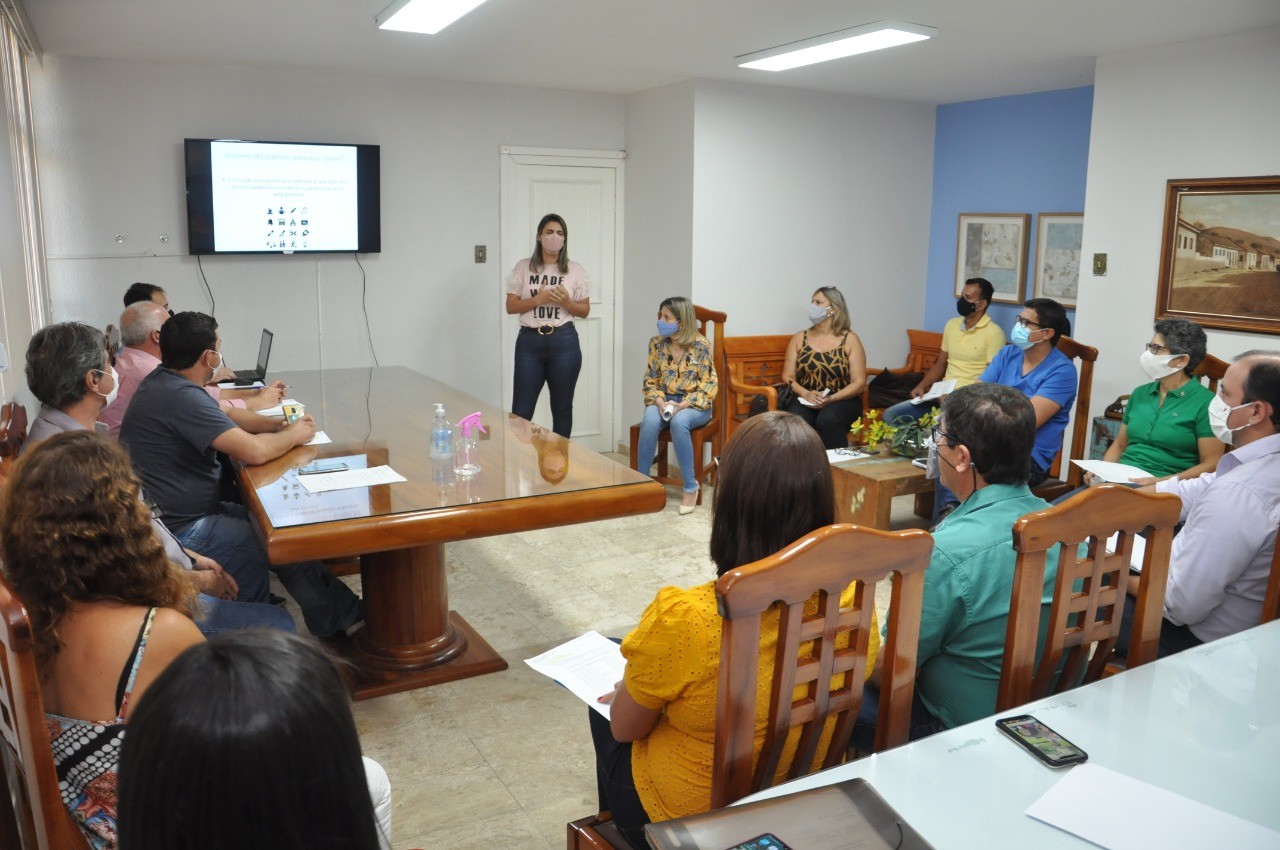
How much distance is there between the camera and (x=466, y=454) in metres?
3.07

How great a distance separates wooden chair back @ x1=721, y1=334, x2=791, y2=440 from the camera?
5777 mm

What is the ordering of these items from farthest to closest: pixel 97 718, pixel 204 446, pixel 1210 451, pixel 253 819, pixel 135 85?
pixel 135 85
pixel 1210 451
pixel 204 446
pixel 97 718
pixel 253 819

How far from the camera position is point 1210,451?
3.67 m

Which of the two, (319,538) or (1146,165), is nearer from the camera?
(319,538)

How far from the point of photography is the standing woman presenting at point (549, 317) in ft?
18.3

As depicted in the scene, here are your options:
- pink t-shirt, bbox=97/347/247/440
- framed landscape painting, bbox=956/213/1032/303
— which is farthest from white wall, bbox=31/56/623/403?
framed landscape painting, bbox=956/213/1032/303

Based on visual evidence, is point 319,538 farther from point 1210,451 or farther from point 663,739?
point 1210,451

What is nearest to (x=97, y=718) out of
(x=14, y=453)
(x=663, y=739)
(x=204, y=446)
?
(x=663, y=739)

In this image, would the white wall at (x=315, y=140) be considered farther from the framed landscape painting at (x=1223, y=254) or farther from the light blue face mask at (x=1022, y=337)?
the framed landscape painting at (x=1223, y=254)

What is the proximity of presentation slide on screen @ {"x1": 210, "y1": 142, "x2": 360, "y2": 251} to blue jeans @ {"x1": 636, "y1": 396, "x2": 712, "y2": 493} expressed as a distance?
2098mm

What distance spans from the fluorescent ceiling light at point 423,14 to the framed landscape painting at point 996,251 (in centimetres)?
370

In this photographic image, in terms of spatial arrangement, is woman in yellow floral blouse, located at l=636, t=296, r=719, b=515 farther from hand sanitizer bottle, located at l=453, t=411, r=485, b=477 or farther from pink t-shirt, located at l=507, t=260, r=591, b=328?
hand sanitizer bottle, located at l=453, t=411, r=485, b=477

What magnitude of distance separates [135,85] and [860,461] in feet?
14.0

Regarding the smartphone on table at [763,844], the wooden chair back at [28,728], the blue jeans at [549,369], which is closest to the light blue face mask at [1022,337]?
the blue jeans at [549,369]
